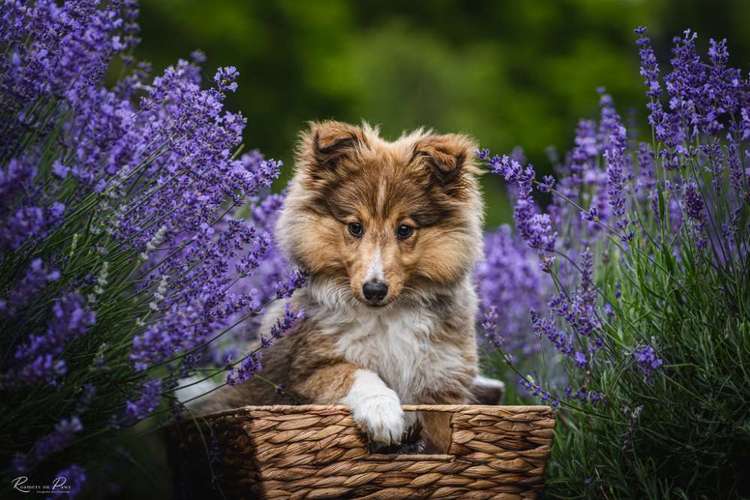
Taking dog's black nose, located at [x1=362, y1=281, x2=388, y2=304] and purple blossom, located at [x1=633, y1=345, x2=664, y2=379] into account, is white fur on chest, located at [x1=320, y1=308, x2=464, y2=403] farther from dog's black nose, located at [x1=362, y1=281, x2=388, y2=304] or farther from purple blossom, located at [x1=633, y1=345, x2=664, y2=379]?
purple blossom, located at [x1=633, y1=345, x2=664, y2=379]

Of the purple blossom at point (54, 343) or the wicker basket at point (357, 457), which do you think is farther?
the wicker basket at point (357, 457)

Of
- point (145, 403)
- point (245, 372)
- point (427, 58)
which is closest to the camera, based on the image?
point (145, 403)

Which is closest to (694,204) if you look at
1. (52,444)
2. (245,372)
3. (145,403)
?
(245,372)

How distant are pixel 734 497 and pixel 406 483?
1140 mm

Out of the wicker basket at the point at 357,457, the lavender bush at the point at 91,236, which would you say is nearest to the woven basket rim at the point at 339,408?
the wicker basket at the point at 357,457

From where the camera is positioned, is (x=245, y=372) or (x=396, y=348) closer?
(x=245, y=372)

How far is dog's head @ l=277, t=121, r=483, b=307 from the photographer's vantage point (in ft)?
11.7

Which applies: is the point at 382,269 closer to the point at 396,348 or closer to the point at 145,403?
the point at 396,348

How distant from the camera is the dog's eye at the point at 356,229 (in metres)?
3.58

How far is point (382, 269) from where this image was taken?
3.38m

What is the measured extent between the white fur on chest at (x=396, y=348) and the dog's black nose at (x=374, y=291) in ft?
0.76

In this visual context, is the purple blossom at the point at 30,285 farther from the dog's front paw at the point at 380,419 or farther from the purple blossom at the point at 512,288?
the purple blossom at the point at 512,288

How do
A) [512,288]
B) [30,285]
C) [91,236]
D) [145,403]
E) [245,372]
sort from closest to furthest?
[30,285] < [145,403] < [91,236] < [245,372] < [512,288]

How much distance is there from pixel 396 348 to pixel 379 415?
599 mm
